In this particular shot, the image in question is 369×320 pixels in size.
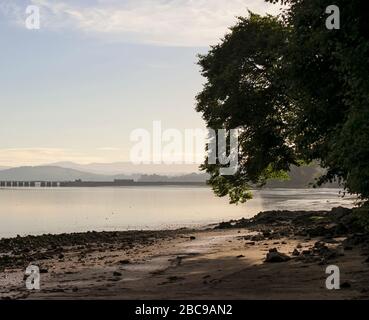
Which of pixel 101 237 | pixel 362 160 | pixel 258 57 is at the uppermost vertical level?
pixel 258 57

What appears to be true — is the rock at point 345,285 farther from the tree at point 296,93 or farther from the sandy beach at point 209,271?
the tree at point 296,93

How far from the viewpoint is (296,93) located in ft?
75.0

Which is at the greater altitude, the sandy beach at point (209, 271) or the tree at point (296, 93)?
the tree at point (296, 93)

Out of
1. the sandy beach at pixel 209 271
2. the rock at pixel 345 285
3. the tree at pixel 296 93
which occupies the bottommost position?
the sandy beach at pixel 209 271

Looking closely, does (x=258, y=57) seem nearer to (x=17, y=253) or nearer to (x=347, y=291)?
(x=17, y=253)

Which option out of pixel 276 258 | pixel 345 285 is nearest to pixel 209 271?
pixel 276 258

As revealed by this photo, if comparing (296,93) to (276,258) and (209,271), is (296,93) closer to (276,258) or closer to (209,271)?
(276,258)

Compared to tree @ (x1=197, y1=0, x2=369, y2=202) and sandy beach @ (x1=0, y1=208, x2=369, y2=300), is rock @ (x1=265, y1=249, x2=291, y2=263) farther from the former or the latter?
tree @ (x1=197, y1=0, x2=369, y2=202)

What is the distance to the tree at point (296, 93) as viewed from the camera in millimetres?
15984

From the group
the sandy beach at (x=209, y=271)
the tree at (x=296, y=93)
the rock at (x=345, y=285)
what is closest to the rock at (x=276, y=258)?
the sandy beach at (x=209, y=271)

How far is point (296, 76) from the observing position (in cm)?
2198

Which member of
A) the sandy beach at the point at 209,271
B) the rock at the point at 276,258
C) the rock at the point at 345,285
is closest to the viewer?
the rock at the point at 345,285
